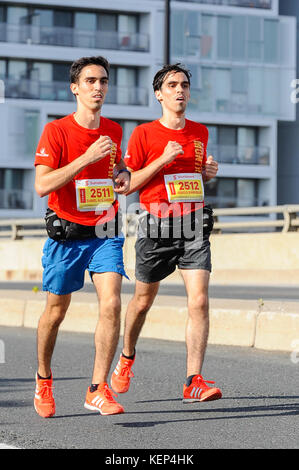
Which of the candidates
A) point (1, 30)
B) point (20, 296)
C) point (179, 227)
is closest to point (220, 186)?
point (1, 30)

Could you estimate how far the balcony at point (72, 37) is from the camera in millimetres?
56750

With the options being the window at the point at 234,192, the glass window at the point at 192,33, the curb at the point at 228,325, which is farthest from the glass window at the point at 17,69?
the curb at the point at 228,325

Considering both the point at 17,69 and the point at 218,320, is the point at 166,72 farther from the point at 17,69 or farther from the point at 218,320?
the point at 17,69

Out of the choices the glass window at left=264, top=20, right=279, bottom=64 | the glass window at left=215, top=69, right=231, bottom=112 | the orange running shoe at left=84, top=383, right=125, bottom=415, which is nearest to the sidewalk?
the orange running shoe at left=84, top=383, right=125, bottom=415

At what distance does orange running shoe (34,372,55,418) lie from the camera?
6426 mm

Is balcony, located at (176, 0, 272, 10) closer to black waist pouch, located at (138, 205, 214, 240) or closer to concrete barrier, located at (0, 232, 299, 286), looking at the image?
concrete barrier, located at (0, 232, 299, 286)

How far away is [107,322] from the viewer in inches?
254

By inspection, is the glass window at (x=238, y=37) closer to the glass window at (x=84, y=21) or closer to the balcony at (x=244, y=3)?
the balcony at (x=244, y=3)

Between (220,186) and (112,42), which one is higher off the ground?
(112,42)

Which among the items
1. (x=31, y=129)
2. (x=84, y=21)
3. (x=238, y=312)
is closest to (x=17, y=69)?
(x=31, y=129)

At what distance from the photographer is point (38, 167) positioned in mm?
6367

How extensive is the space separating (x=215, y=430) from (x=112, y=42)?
53906 millimetres

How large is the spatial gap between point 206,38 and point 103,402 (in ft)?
179

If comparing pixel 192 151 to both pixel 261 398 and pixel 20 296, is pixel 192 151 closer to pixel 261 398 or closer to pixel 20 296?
pixel 261 398
